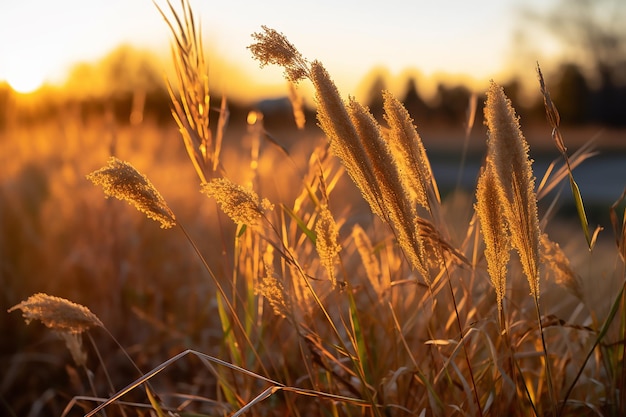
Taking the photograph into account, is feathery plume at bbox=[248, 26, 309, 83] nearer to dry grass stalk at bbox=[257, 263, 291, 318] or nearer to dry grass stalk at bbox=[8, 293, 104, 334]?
dry grass stalk at bbox=[257, 263, 291, 318]

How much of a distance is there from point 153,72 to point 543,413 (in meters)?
22.8

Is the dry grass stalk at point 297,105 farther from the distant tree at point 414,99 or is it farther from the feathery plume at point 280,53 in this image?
the distant tree at point 414,99

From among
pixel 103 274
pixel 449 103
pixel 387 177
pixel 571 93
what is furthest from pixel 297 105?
pixel 449 103

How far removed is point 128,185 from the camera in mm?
994

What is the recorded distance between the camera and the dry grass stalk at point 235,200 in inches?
38.9

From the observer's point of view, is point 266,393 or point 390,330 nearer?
point 266,393

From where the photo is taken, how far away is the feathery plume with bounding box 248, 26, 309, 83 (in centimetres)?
94

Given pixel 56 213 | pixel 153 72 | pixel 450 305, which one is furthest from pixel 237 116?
pixel 450 305

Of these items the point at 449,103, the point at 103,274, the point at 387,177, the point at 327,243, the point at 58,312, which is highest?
the point at 449,103

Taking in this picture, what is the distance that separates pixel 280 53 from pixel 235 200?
0.21m

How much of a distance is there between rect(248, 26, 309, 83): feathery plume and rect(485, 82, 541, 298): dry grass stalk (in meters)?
0.25

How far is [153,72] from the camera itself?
22.9 metres

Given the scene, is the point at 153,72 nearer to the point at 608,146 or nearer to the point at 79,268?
the point at 608,146

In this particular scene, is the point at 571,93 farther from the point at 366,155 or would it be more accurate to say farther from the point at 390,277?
the point at 366,155
